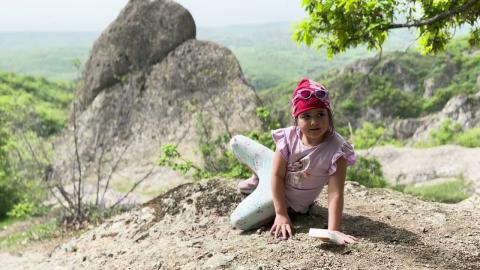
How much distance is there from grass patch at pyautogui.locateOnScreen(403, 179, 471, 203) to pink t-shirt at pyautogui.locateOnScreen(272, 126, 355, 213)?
34.5ft

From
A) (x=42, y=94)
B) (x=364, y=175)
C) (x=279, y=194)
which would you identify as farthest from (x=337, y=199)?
(x=42, y=94)

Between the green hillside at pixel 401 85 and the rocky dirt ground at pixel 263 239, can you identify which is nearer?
the rocky dirt ground at pixel 263 239

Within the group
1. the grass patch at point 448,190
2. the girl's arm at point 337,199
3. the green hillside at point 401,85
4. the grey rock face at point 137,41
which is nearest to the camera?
the girl's arm at point 337,199

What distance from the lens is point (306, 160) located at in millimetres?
3887

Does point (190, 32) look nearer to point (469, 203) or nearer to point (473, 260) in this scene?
point (469, 203)

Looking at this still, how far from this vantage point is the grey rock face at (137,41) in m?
21.8

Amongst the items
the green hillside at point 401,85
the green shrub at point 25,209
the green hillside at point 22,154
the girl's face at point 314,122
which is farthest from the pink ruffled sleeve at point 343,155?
the green hillside at point 401,85

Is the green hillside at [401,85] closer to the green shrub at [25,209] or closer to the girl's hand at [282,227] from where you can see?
the green shrub at [25,209]

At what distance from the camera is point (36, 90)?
73.9 m

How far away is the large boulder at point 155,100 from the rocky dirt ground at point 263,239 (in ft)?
39.0

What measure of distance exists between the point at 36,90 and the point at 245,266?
7667 centimetres

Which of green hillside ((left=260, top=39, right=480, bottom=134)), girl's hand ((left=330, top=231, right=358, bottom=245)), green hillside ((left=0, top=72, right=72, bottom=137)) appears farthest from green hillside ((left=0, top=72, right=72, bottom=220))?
green hillside ((left=0, top=72, right=72, bottom=137))

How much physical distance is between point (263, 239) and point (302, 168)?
0.65 m

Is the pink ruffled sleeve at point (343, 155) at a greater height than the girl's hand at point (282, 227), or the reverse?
the pink ruffled sleeve at point (343, 155)
